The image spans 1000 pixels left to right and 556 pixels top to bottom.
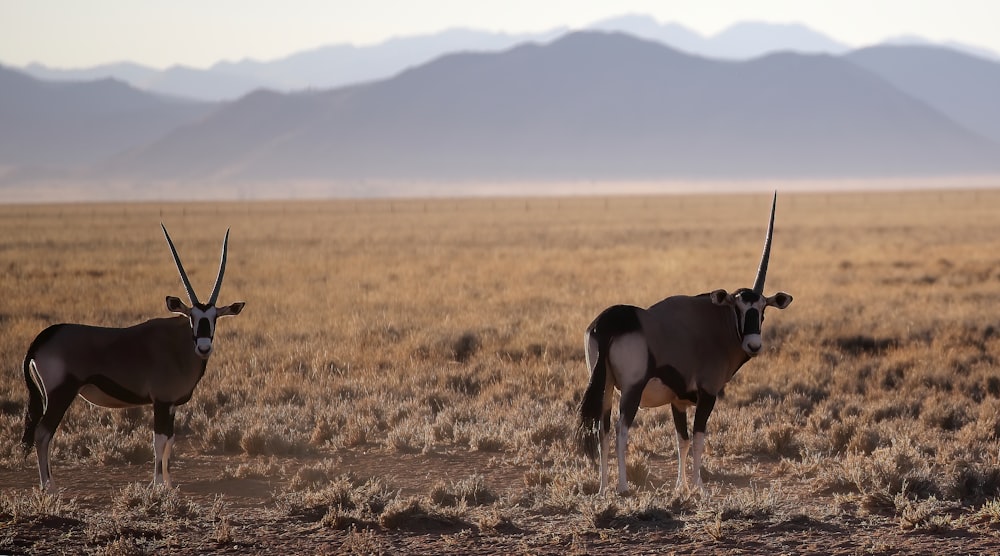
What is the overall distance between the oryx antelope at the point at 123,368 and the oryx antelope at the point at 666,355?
9.08 feet

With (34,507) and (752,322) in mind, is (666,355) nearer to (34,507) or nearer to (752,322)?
(752,322)

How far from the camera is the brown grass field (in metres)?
8.09

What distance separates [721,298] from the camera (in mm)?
8672

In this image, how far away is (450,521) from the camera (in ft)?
27.6

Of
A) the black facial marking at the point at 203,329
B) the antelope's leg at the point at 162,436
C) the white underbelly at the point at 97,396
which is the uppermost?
the black facial marking at the point at 203,329

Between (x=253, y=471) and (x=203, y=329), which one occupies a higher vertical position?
(x=203, y=329)

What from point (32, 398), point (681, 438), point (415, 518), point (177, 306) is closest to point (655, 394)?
point (681, 438)

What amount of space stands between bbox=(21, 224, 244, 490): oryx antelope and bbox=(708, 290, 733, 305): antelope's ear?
357 centimetres

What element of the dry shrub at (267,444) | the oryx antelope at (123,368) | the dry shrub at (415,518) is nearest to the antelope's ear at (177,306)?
the oryx antelope at (123,368)

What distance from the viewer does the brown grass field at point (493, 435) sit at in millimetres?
8094

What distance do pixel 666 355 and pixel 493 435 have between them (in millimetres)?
3225

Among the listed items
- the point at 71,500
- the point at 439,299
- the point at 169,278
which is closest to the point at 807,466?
the point at 71,500

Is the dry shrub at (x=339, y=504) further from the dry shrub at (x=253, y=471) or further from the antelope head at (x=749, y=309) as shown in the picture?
the antelope head at (x=749, y=309)

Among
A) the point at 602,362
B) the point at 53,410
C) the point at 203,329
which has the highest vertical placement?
the point at 203,329
